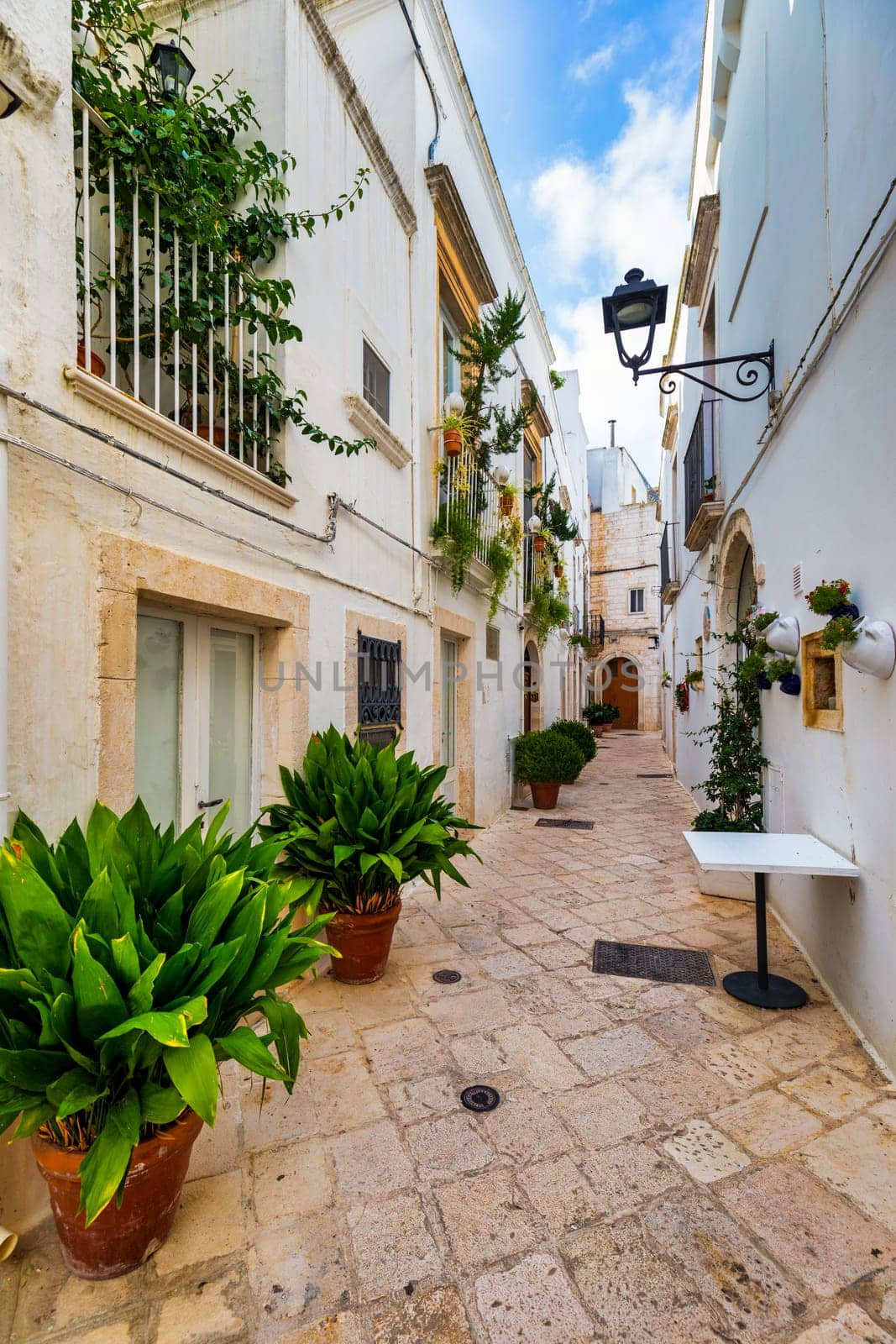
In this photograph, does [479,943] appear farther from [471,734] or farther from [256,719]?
[471,734]

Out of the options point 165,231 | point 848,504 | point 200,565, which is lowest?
point 200,565

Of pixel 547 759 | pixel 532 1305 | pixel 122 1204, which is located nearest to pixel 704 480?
pixel 547 759

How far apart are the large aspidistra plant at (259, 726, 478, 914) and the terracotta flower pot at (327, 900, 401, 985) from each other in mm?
57

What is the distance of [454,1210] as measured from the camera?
5.89 feet

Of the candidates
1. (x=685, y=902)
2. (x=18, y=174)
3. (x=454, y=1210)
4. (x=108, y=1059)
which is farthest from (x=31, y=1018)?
(x=685, y=902)

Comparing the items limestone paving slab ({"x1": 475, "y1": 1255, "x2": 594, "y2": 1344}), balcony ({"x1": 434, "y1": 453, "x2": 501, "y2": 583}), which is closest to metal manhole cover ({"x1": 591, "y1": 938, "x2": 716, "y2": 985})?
→ limestone paving slab ({"x1": 475, "y1": 1255, "x2": 594, "y2": 1344})

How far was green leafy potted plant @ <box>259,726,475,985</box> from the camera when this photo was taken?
2.98 meters

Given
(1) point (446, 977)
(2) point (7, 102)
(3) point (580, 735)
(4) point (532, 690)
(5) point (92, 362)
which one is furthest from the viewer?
(4) point (532, 690)

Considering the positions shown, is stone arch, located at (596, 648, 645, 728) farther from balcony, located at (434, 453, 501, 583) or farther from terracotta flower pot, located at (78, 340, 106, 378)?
terracotta flower pot, located at (78, 340, 106, 378)

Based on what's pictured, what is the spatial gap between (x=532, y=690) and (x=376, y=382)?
6.61m

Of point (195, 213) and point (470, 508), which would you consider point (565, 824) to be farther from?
point (195, 213)

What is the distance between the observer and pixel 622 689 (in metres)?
21.5

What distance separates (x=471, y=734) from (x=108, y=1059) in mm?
5276

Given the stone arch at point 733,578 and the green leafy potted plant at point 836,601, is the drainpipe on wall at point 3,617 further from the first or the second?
the stone arch at point 733,578
